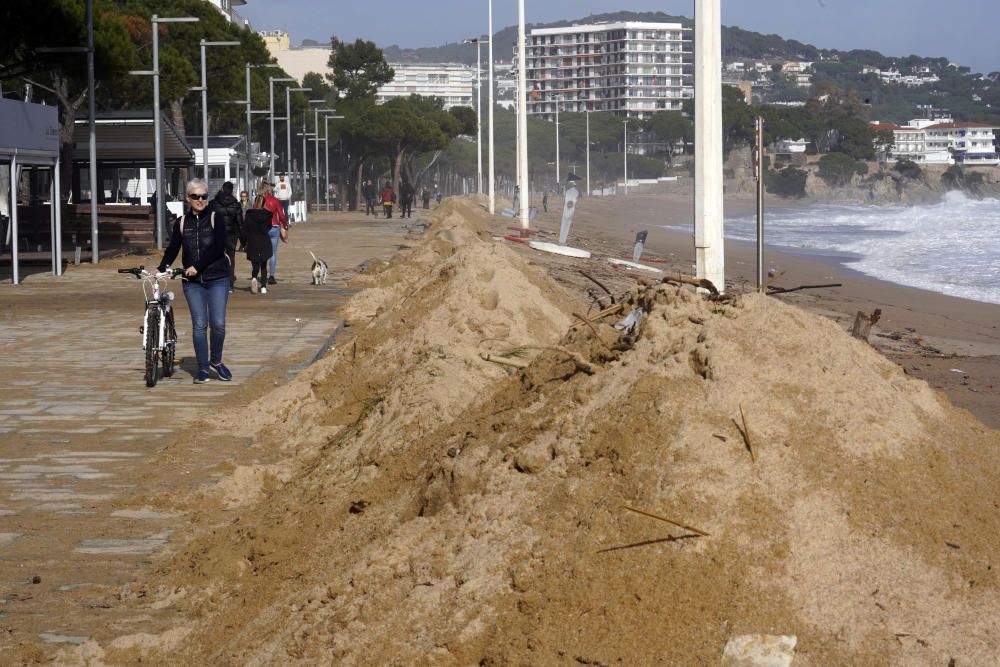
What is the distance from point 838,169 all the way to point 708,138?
574 feet

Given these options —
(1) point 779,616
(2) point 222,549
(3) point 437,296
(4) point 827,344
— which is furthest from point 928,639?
(3) point 437,296

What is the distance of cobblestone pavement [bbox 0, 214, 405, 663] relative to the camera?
22.3 feet

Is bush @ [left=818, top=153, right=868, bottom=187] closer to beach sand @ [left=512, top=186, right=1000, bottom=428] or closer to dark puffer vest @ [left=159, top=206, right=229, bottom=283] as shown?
beach sand @ [left=512, top=186, right=1000, bottom=428]

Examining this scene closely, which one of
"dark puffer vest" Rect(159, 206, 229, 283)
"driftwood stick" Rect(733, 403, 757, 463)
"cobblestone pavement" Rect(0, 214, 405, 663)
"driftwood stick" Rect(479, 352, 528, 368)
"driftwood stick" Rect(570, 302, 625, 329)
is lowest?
"cobblestone pavement" Rect(0, 214, 405, 663)

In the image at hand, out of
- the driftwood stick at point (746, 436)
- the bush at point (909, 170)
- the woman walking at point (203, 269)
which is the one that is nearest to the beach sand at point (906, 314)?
the driftwood stick at point (746, 436)

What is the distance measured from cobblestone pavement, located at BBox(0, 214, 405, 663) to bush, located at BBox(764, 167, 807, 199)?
495 feet

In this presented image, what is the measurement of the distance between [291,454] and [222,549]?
2558 millimetres

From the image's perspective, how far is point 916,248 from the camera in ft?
153

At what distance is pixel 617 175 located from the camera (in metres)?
174

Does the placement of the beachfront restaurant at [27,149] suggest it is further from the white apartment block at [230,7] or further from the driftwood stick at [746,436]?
the white apartment block at [230,7]

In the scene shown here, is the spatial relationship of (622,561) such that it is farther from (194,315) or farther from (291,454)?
(194,315)

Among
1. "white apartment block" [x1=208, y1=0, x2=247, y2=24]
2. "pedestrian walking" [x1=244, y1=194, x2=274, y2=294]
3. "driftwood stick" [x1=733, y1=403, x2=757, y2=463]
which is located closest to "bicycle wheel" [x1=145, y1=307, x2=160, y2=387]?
"driftwood stick" [x1=733, y1=403, x2=757, y2=463]

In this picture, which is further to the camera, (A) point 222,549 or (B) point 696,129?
(B) point 696,129

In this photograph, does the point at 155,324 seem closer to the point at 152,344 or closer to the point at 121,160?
the point at 152,344
